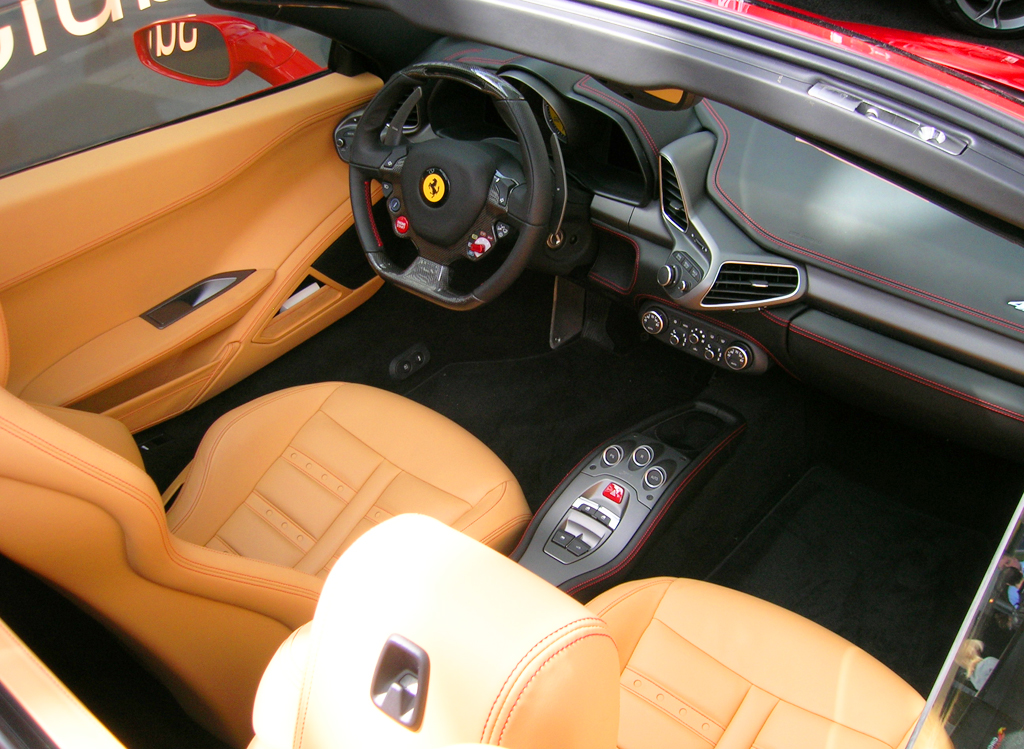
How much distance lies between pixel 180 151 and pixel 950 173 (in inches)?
56.4

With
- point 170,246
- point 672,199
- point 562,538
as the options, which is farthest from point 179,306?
point 672,199

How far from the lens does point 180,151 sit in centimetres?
162

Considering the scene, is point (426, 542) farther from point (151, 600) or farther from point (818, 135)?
point (818, 135)

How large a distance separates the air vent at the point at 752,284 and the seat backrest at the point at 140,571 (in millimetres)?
887

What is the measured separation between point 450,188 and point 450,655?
1.09 meters

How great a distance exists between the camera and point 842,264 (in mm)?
1343

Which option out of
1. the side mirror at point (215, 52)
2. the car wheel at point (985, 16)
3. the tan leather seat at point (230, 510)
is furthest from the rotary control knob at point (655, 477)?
the car wheel at point (985, 16)

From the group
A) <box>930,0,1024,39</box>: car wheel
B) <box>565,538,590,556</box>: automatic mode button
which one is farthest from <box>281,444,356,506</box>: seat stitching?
<box>930,0,1024,39</box>: car wheel

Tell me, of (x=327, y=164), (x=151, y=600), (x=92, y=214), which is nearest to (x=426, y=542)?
(x=151, y=600)

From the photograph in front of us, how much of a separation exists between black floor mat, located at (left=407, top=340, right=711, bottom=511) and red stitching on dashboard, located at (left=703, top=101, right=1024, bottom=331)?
0.76 meters

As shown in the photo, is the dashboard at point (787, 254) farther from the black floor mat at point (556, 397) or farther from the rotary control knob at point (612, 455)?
the black floor mat at point (556, 397)

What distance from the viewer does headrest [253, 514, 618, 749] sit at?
0.60 metres

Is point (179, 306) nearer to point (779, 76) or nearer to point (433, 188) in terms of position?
point (433, 188)

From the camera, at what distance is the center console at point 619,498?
1.49 metres
